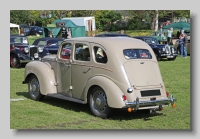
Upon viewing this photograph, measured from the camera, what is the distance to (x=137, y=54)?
28.2 ft

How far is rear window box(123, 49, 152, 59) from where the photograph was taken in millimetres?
8477

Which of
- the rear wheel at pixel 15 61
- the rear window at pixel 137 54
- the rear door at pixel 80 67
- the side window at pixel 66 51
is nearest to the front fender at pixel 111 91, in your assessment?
the rear door at pixel 80 67

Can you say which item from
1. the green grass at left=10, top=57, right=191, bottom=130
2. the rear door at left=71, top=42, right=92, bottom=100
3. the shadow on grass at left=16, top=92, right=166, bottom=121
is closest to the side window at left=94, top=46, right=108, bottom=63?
the rear door at left=71, top=42, right=92, bottom=100

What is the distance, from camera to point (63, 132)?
7.45m

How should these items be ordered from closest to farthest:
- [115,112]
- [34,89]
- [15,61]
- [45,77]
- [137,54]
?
[137,54] < [115,112] < [45,77] < [34,89] < [15,61]

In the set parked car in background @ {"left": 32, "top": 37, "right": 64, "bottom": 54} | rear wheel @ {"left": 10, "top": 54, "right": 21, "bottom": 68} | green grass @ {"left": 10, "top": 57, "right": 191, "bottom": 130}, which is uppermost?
parked car in background @ {"left": 32, "top": 37, "right": 64, "bottom": 54}

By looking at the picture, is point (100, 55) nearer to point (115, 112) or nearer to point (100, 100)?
point (100, 100)

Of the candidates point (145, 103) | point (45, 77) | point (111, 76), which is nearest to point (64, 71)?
point (45, 77)

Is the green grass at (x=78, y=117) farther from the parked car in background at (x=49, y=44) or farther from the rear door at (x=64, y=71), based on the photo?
the parked car in background at (x=49, y=44)

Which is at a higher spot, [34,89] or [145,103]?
[34,89]

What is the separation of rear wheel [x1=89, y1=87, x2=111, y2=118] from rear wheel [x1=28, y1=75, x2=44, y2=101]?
211cm

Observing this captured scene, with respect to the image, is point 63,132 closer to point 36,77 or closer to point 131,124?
point 131,124

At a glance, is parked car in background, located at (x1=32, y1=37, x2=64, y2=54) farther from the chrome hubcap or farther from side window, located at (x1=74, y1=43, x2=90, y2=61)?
the chrome hubcap

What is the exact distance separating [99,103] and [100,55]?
1042 millimetres
